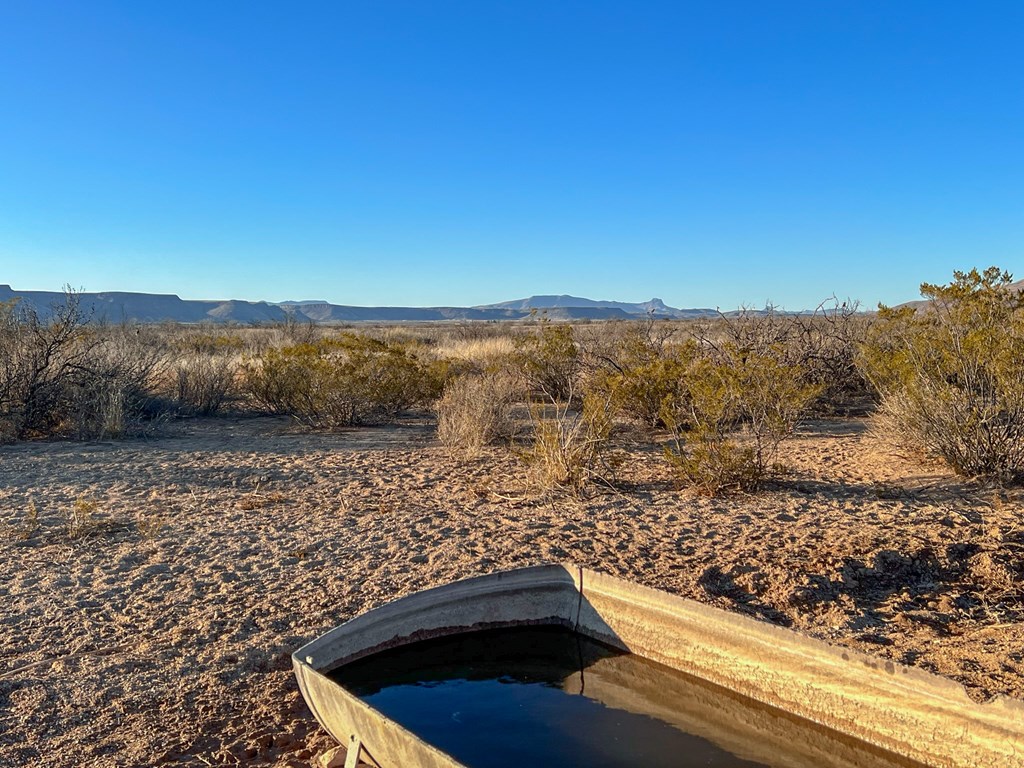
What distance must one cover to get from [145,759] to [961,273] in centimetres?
875

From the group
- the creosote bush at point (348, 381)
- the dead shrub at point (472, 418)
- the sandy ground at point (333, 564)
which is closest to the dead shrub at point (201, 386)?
the creosote bush at point (348, 381)

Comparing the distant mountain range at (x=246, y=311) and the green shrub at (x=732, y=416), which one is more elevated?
the distant mountain range at (x=246, y=311)

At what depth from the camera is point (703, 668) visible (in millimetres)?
3840

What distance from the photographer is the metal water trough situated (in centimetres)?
286

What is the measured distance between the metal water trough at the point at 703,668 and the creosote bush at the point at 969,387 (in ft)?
15.1

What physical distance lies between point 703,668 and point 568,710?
68cm

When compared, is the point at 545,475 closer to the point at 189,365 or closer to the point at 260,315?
the point at 189,365

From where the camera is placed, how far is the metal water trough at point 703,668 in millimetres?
2861

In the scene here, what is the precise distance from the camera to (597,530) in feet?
20.9

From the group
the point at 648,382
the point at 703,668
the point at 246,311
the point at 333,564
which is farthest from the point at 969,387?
the point at 246,311

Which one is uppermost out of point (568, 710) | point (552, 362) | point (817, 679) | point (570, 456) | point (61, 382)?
point (552, 362)

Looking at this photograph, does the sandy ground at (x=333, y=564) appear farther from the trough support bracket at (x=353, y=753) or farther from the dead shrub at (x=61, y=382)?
the dead shrub at (x=61, y=382)

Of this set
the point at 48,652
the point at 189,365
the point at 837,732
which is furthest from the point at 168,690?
the point at 189,365

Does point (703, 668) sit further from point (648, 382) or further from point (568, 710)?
point (648, 382)
